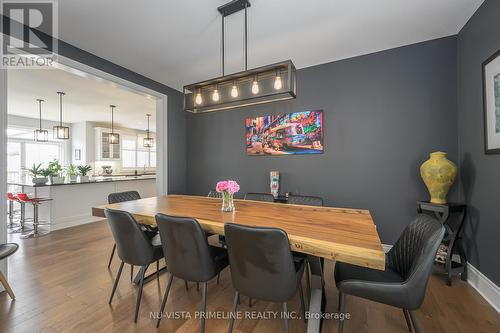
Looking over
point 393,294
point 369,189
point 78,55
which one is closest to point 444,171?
point 369,189

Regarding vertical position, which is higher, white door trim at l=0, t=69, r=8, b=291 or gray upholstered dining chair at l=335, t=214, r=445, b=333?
white door trim at l=0, t=69, r=8, b=291

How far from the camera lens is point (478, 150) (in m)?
2.09

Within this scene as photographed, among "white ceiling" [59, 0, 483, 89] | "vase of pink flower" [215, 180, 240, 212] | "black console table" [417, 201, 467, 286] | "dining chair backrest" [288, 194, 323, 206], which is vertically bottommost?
"black console table" [417, 201, 467, 286]

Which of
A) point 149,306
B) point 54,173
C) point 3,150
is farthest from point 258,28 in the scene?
point 54,173

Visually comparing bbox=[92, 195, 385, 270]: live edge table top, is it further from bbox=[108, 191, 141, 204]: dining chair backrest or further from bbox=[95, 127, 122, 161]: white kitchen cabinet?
bbox=[95, 127, 122, 161]: white kitchen cabinet

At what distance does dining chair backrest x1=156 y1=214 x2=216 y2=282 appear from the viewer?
1.44 m

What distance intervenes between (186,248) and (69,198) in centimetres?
402

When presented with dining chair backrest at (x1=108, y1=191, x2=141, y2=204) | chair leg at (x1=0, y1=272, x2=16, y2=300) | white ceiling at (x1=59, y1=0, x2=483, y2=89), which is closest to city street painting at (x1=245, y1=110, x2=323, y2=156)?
white ceiling at (x1=59, y1=0, x2=483, y2=89)

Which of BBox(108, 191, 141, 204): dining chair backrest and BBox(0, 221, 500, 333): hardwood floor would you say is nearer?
BBox(0, 221, 500, 333): hardwood floor

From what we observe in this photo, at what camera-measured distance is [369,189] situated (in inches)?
113

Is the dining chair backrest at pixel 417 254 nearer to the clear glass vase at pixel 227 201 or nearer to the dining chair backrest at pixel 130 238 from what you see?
the clear glass vase at pixel 227 201

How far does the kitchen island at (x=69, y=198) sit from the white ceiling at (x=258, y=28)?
2723 mm

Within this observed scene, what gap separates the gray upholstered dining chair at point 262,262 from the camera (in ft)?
3.95

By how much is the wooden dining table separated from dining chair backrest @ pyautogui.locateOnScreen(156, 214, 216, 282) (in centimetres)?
17
